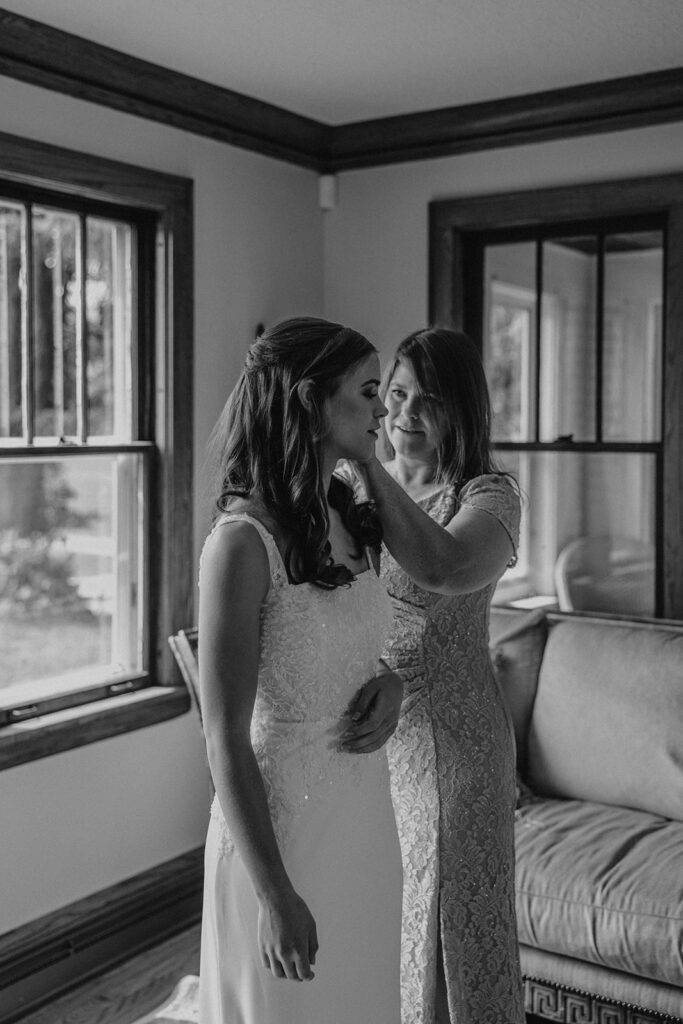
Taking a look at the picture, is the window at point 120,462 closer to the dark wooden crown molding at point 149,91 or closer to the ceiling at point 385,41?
the dark wooden crown molding at point 149,91

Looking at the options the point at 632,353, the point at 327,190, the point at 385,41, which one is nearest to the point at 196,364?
the point at 327,190

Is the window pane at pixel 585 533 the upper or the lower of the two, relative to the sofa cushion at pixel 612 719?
upper

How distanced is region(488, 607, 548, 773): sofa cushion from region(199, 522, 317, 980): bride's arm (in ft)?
6.20

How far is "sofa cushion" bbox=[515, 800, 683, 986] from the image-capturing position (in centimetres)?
268

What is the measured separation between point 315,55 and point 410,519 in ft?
6.40

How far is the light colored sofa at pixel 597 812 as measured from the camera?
273cm

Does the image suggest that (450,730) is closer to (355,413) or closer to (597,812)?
(355,413)

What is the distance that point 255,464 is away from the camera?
5.72 ft

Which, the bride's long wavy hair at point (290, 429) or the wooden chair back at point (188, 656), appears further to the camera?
the wooden chair back at point (188, 656)

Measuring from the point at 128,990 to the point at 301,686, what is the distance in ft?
6.26

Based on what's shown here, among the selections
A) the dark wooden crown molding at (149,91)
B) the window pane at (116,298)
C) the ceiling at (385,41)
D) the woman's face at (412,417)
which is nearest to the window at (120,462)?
the window pane at (116,298)

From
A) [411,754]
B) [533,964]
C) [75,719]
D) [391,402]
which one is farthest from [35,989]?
[391,402]

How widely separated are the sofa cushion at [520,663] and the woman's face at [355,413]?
1788 mm

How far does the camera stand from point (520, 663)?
3.53m
